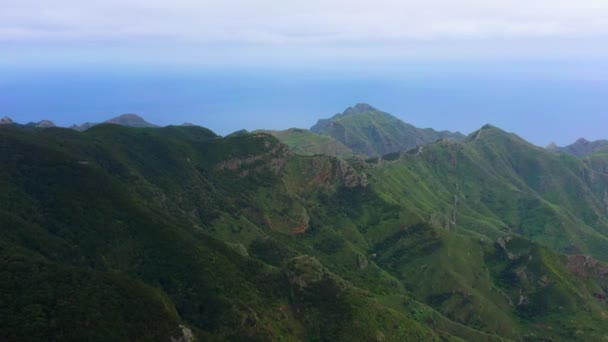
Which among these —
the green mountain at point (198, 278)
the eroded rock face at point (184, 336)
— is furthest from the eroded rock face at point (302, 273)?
the eroded rock face at point (184, 336)

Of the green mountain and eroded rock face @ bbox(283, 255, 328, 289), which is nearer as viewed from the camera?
the green mountain

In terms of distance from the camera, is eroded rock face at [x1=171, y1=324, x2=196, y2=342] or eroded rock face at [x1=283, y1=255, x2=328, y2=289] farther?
eroded rock face at [x1=283, y1=255, x2=328, y2=289]

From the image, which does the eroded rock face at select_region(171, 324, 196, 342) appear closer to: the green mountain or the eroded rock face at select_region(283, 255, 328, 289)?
the green mountain

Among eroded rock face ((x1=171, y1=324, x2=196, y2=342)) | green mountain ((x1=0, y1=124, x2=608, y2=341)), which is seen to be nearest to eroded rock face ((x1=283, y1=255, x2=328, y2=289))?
green mountain ((x1=0, y1=124, x2=608, y2=341))

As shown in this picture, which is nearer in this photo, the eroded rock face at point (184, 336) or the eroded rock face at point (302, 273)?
the eroded rock face at point (184, 336)

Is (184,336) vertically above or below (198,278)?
below

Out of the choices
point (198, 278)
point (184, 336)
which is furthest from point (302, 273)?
point (184, 336)

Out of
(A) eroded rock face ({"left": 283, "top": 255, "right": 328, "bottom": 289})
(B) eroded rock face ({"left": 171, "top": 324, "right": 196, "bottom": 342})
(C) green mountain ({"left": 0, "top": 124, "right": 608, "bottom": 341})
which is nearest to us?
(C) green mountain ({"left": 0, "top": 124, "right": 608, "bottom": 341})

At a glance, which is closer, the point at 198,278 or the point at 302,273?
the point at 198,278

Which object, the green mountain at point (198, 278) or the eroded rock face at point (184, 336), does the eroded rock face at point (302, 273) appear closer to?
the green mountain at point (198, 278)

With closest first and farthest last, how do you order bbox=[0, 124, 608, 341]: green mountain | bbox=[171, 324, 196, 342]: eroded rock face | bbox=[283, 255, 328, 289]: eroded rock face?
bbox=[0, 124, 608, 341]: green mountain < bbox=[171, 324, 196, 342]: eroded rock face < bbox=[283, 255, 328, 289]: eroded rock face

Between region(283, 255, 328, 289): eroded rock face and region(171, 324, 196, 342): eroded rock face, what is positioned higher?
region(283, 255, 328, 289): eroded rock face

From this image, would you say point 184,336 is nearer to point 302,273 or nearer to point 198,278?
point 198,278

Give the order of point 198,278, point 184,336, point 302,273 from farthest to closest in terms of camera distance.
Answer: point 302,273, point 198,278, point 184,336
